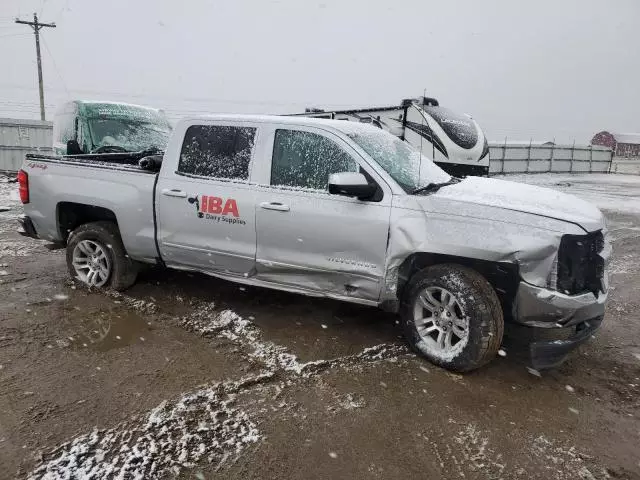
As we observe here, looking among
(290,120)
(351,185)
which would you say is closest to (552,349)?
(351,185)

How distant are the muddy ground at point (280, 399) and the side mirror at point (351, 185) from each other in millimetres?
1319

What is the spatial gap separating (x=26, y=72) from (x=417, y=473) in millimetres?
186037

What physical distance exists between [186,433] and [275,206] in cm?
197

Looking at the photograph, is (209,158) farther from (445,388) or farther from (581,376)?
(581,376)

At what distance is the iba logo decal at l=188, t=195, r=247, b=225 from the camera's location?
4.48 meters

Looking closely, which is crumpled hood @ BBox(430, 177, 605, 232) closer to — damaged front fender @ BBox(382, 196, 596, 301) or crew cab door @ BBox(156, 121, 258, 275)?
damaged front fender @ BBox(382, 196, 596, 301)

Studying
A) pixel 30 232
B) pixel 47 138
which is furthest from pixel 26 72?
pixel 30 232

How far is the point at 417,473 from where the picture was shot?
2.71 metres

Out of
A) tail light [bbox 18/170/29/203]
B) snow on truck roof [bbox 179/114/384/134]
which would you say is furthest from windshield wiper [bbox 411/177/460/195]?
tail light [bbox 18/170/29/203]

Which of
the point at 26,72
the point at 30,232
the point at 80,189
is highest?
the point at 26,72

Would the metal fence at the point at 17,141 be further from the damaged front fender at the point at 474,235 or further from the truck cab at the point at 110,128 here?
the damaged front fender at the point at 474,235

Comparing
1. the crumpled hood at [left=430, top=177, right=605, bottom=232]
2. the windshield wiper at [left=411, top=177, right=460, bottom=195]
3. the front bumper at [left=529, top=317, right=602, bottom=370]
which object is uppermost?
the windshield wiper at [left=411, top=177, right=460, bottom=195]

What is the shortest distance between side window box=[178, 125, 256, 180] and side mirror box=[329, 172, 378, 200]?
1.01 metres

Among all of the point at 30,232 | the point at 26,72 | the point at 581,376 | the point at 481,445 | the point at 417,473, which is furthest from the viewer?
the point at 26,72
